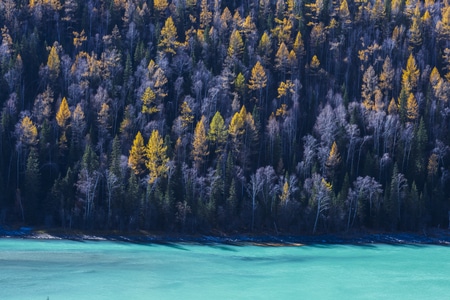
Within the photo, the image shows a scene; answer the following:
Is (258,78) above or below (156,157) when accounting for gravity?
above

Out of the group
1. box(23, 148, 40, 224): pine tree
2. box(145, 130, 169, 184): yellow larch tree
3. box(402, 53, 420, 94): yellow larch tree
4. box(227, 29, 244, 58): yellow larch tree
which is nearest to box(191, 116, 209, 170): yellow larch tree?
box(145, 130, 169, 184): yellow larch tree

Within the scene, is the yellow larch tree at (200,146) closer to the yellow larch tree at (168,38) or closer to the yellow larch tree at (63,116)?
the yellow larch tree at (63,116)

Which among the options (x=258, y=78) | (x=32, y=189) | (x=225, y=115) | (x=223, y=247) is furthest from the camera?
(x=258, y=78)

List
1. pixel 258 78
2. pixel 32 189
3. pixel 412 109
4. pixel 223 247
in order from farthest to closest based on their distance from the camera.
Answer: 1. pixel 258 78
2. pixel 412 109
3. pixel 32 189
4. pixel 223 247

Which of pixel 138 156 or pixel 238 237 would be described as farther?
pixel 138 156

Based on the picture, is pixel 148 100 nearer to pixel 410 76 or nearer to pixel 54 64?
pixel 54 64

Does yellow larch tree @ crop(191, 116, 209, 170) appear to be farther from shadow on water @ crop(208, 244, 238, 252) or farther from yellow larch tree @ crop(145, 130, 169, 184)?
shadow on water @ crop(208, 244, 238, 252)

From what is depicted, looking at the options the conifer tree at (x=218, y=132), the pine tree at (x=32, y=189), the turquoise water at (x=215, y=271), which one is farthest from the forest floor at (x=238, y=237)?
the conifer tree at (x=218, y=132)

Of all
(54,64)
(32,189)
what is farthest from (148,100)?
(32,189)
